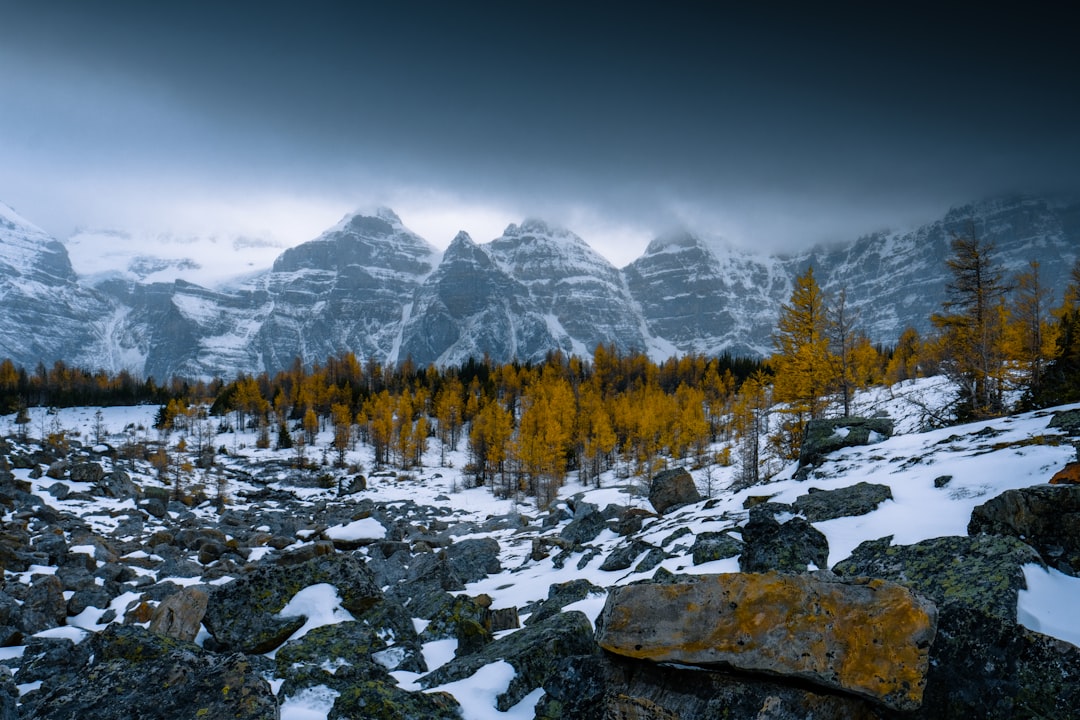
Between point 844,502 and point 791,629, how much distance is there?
24.6 feet

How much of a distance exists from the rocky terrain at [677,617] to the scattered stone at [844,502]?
0.21ft

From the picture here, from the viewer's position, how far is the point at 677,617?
491cm

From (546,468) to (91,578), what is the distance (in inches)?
1688

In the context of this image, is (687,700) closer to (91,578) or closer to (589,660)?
(589,660)

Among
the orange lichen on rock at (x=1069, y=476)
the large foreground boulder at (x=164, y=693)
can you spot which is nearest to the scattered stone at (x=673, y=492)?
the orange lichen on rock at (x=1069, y=476)

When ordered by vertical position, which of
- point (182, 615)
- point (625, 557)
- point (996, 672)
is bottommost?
point (625, 557)

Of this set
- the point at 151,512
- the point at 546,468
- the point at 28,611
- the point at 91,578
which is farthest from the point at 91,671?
the point at 546,468

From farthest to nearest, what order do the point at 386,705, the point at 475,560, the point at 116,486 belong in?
the point at 116,486, the point at 475,560, the point at 386,705

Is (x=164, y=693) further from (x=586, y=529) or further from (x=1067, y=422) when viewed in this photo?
(x=586, y=529)

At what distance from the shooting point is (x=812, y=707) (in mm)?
4156

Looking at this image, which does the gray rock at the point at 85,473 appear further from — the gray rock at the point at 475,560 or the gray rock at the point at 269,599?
the gray rock at the point at 269,599

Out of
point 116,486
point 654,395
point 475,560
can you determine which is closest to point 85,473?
point 116,486

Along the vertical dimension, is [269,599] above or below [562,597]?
above

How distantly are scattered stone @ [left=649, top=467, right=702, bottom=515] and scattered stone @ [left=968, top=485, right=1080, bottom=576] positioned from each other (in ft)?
50.3
